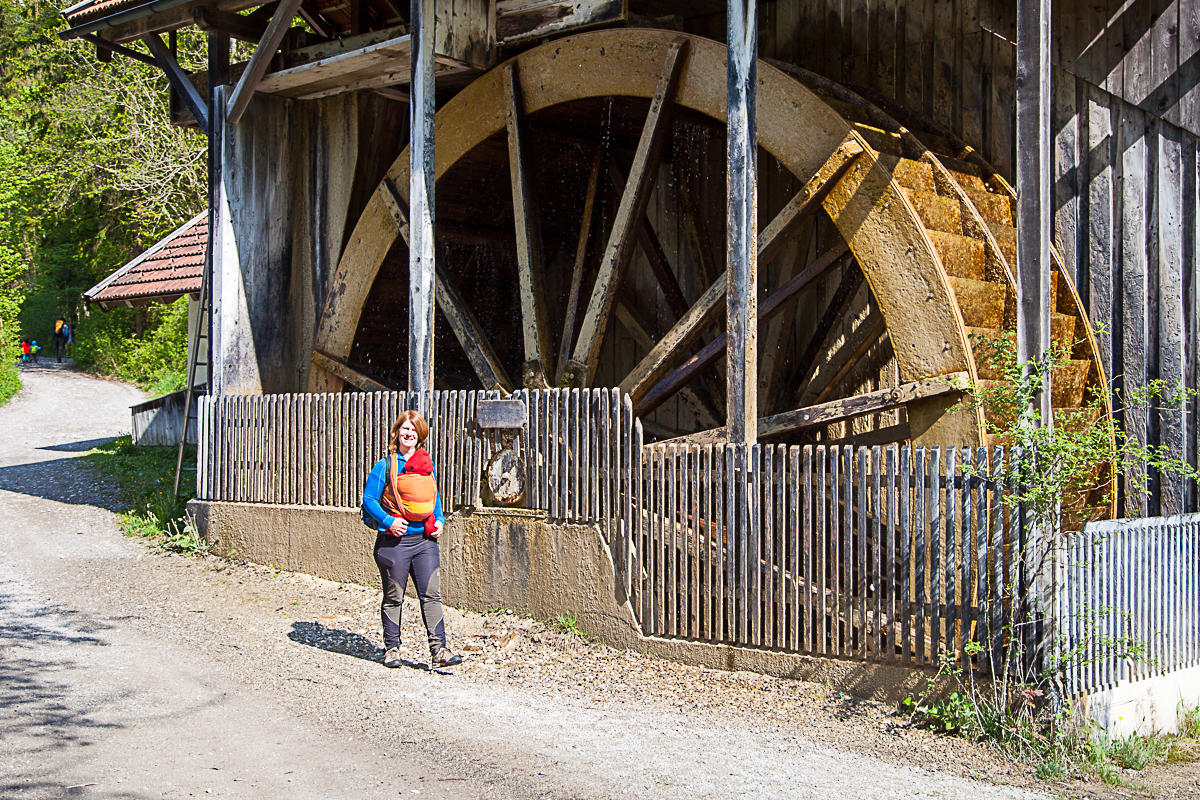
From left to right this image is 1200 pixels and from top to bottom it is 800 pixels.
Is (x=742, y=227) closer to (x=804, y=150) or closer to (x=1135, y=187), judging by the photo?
(x=804, y=150)

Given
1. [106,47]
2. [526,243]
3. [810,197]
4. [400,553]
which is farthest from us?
[106,47]

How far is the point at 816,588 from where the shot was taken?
18.9 feet

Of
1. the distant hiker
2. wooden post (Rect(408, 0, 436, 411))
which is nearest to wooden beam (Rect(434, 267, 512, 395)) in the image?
wooden post (Rect(408, 0, 436, 411))

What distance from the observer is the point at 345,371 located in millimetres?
9586

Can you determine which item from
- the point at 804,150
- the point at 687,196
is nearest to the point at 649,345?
the point at 687,196

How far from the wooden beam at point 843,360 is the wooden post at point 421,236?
8.92ft

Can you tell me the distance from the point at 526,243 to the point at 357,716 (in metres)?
4.23

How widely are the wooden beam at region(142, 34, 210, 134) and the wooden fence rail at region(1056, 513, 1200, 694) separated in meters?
8.04

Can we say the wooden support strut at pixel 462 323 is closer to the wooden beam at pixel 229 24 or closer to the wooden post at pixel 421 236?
the wooden post at pixel 421 236

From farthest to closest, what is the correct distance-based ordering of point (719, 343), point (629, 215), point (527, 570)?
point (629, 215), point (719, 343), point (527, 570)

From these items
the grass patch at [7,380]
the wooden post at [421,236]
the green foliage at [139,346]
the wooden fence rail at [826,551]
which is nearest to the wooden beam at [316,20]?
the wooden post at [421,236]

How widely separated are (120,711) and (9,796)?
1.15 metres

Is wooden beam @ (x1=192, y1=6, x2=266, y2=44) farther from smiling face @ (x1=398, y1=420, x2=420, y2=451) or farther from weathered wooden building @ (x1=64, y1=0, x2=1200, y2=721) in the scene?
smiling face @ (x1=398, y1=420, x2=420, y2=451)

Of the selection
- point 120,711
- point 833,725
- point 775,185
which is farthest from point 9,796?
point 775,185
